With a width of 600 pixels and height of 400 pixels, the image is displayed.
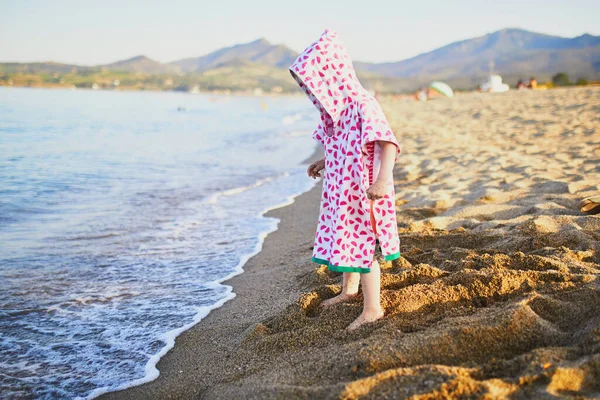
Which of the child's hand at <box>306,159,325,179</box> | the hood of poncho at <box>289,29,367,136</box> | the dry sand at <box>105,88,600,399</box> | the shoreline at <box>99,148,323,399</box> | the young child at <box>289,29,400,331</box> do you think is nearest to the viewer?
the dry sand at <box>105,88,600,399</box>

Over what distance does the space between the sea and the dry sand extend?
11.5 inches

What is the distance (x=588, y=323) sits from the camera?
2139 mm

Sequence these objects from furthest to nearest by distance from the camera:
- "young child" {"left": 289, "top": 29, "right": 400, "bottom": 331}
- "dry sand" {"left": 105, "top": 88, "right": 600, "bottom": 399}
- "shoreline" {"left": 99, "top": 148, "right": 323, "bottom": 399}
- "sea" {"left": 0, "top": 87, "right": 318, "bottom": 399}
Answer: "sea" {"left": 0, "top": 87, "right": 318, "bottom": 399} → "young child" {"left": 289, "top": 29, "right": 400, "bottom": 331} → "shoreline" {"left": 99, "top": 148, "right": 323, "bottom": 399} → "dry sand" {"left": 105, "top": 88, "right": 600, "bottom": 399}

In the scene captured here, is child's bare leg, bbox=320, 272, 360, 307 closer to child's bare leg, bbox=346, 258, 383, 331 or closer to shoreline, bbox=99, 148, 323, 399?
child's bare leg, bbox=346, 258, 383, 331

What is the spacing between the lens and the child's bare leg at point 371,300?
2.57 metres

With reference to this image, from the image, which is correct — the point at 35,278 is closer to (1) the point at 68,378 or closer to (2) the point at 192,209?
(1) the point at 68,378

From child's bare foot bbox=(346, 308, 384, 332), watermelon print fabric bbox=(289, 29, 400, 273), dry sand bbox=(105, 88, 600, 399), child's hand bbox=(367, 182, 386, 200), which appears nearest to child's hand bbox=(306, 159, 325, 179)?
watermelon print fabric bbox=(289, 29, 400, 273)

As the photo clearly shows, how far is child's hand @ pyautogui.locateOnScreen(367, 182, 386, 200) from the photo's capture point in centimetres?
247

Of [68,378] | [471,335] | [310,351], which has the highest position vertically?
[471,335]

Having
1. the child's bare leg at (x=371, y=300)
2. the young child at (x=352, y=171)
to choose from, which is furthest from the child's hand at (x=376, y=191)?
the child's bare leg at (x=371, y=300)

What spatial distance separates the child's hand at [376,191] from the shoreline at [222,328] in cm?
109

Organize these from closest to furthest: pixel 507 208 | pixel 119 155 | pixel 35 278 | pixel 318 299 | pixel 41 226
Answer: pixel 318 299
pixel 35 278
pixel 507 208
pixel 41 226
pixel 119 155

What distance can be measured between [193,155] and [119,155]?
1852 millimetres

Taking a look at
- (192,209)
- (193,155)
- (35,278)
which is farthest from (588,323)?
(193,155)
